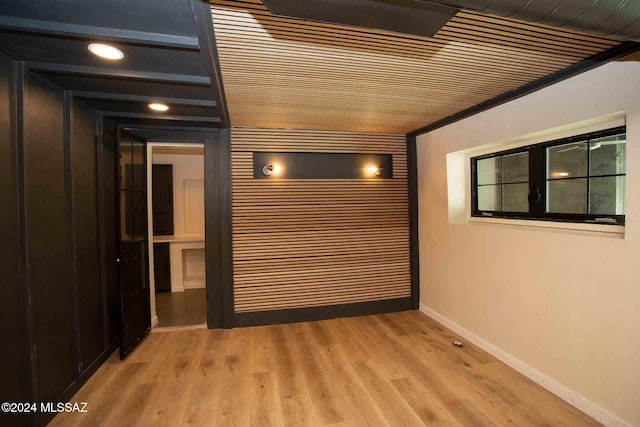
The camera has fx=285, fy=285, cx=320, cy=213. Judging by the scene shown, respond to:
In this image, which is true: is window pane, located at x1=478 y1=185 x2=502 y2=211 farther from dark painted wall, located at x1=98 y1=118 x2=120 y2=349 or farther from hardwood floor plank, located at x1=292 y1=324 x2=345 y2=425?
dark painted wall, located at x1=98 y1=118 x2=120 y2=349

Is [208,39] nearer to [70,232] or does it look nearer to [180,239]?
[70,232]

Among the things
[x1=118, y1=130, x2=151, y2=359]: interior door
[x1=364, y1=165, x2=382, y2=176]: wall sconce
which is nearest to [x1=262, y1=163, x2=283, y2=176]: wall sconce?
[x1=364, y1=165, x2=382, y2=176]: wall sconce

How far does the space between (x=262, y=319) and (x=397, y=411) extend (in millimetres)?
1892

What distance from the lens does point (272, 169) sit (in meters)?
3.38

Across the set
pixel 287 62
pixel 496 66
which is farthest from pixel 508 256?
pixel 287 62

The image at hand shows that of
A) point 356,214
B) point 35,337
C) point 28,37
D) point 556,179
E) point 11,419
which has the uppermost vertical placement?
point 28,37

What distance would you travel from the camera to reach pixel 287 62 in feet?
5.83

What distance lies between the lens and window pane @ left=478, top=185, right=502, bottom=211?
2.87 metres

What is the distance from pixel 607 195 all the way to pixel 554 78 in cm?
89

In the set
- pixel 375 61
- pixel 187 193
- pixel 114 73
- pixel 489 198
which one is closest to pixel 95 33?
pixel 114 73

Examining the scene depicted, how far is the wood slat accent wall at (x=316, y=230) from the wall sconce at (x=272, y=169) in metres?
0.09

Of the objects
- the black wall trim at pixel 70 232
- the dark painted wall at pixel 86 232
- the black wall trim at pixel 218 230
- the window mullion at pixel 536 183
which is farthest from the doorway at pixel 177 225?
the window mullion at pixel 536 183

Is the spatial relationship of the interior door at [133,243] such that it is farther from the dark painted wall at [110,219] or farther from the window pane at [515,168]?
the window pane at [515,168]

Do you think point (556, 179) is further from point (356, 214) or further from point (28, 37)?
point (28, 37)
